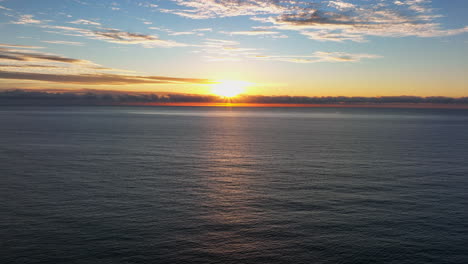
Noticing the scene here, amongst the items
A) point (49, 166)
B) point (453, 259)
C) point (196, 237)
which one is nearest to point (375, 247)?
point (453, 259)

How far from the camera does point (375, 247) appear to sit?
1628 inches

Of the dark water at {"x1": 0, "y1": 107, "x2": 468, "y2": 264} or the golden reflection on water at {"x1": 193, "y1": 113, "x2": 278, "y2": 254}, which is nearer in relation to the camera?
the dark water at {"x1": 0, "y1": 107, "x2": 468, "y2": 264}

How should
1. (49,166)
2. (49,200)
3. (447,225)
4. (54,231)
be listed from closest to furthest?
(54,231), (447,225), (49,200), (49,166)

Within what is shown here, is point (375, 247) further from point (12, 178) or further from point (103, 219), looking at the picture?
point (12, 178)

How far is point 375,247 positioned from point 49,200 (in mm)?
45103

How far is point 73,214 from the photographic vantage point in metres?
50.1

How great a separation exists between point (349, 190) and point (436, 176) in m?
22.8

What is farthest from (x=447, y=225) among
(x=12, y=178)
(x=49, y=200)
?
(x=12, y=178)

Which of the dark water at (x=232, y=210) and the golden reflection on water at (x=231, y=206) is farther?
the golden reflection on water at (x=231, y=206)

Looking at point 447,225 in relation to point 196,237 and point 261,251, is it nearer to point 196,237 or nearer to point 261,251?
point 261,251

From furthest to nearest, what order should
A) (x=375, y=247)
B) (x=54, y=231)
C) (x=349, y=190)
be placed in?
(x=349, y=190)
(x=54, y=231)
(x=375, y=247)

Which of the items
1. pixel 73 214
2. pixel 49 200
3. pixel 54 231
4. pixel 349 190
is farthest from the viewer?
pixel 349 190

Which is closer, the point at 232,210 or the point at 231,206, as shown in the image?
the point at 232,210

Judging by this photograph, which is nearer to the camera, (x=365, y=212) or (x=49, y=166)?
(x=365, y=212)
